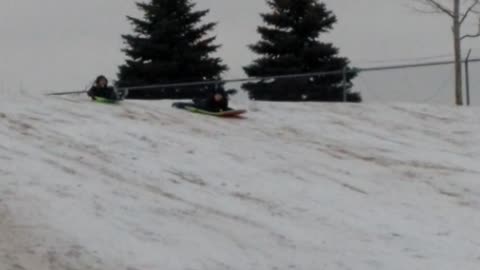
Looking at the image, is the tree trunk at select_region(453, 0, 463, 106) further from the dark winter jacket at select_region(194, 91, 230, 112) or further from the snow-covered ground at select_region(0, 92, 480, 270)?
the dark winter jacket at select_region(194, 91, 230, 112)

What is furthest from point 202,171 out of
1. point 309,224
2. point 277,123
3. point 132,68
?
point 132,68

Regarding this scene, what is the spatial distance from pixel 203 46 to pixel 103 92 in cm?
2058

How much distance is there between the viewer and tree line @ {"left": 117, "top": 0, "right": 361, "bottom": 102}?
4059 cm

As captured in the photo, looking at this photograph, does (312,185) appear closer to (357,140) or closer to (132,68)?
(357,140)

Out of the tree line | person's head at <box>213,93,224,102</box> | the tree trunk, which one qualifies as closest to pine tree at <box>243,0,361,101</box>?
the tree line

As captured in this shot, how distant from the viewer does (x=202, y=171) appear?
47.8 ft

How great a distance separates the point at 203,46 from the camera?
137 feet

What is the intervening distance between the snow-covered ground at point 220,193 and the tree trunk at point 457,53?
24.1 feet

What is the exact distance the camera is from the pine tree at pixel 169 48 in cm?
4034

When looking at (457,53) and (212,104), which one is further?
(457,53)

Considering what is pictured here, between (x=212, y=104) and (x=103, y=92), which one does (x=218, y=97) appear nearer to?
(x=212, y=104)

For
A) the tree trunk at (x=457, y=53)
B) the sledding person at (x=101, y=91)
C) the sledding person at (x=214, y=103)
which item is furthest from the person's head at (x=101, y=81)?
the tree trunk at (x=457, y=53)

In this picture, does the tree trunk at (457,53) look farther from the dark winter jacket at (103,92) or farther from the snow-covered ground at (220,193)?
the dark winter jacket at (103,92)

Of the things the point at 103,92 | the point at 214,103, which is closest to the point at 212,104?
the point at 214,103
